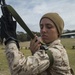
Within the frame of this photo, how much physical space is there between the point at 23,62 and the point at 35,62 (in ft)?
0.36

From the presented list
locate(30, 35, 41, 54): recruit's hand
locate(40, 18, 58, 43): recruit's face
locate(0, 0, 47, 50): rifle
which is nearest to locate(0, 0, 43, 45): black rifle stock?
locate(0, 0, 47, 50): rifle

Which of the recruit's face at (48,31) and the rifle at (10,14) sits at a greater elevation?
the rifle at (10,14)

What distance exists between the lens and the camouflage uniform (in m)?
2.58

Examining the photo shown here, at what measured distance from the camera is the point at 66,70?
2.90 meters

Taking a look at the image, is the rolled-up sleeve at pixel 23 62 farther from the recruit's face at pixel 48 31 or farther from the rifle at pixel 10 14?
the recruit's face at pixel 48 31

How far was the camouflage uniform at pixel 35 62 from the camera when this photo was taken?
2.58 m

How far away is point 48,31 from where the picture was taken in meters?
2.96

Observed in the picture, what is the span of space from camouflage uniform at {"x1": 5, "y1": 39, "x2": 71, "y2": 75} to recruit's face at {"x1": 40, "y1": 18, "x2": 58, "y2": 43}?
12 cm

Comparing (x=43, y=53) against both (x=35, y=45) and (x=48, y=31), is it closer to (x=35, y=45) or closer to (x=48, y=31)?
(x=35, y=45)

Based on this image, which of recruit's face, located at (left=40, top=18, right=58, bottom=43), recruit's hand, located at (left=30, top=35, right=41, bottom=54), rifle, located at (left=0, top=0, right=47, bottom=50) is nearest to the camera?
rifle, located at (left=0, top=0, right=47, bottom=50)

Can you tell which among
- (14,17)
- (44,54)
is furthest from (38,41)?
(14,17)

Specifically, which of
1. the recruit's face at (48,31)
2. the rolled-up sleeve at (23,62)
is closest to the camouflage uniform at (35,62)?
the rolled-up sleeve at (23,62)

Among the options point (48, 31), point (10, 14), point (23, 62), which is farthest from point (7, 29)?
point (48, 31)

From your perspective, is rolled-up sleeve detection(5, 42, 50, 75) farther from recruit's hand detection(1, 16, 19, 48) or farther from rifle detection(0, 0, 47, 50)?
rifle detection(0, 0, 47, 50)
